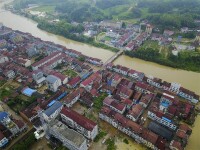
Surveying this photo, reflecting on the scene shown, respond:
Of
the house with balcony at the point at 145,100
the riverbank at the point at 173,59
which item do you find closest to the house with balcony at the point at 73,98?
the house with balcony at the point at 145,100

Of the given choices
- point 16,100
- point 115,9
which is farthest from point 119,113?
point 115,9

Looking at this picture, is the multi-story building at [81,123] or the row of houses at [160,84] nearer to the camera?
the multi-story building at [81,123]

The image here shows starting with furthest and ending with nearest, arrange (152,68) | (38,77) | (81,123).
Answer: (152,68) → (38,77) → (81,123)

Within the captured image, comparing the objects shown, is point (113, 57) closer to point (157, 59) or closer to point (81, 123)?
point (157, 59)

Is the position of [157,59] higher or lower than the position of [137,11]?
lower

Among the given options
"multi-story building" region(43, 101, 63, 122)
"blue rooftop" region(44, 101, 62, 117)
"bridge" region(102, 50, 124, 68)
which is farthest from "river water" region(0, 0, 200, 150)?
"blue rooftop" region(44, 101, 62, 117)

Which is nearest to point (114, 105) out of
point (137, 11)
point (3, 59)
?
point (3, 59)

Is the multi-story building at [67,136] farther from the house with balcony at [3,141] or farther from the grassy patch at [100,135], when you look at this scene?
the house with balcony at [3,141]

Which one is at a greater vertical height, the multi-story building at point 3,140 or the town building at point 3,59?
the town building at point 3,59

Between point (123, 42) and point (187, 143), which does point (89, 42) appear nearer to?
point (123, 42)

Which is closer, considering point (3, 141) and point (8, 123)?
point (3, 141)
